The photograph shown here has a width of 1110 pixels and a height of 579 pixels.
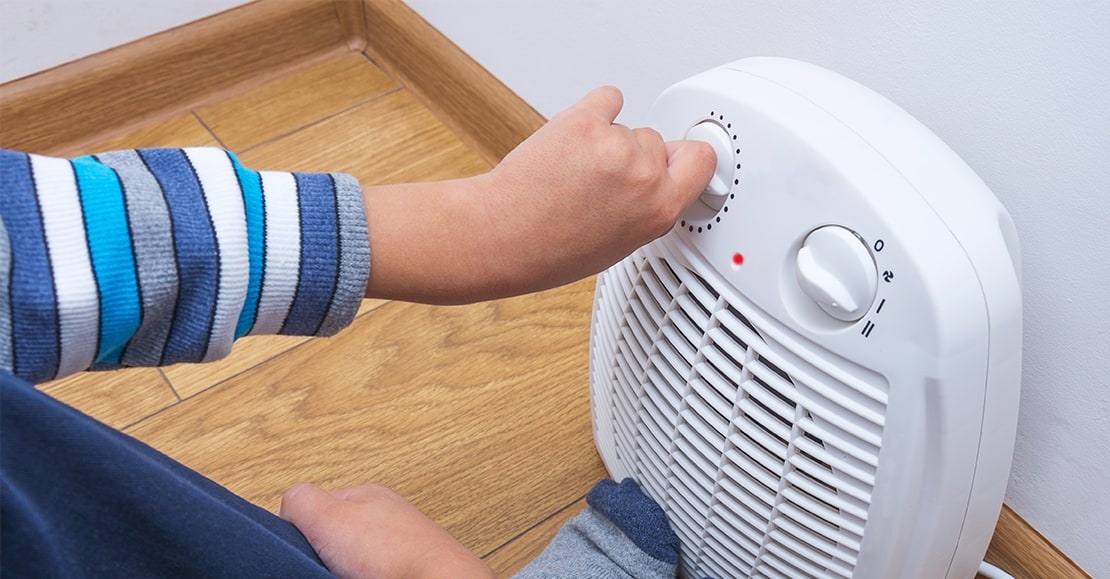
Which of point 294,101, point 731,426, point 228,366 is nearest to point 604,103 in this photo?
point 731,426

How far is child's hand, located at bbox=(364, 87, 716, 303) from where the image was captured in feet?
1.46

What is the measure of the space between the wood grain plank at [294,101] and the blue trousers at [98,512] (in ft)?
1.81

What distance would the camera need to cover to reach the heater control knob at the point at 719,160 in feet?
1.46

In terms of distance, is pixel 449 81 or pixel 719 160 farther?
pixel 449 81

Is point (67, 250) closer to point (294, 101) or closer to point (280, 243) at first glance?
point (280, 243)

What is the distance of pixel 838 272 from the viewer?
407mm

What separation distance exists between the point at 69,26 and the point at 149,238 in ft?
2.02

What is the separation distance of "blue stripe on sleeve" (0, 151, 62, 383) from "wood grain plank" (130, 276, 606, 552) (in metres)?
0.31

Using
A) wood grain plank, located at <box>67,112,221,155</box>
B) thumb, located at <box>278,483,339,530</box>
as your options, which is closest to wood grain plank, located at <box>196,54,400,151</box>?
wood grain plank, located at <box>67,112,221,155</box>

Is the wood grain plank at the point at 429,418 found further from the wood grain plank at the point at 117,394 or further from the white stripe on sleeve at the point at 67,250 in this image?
the white stripe on sleeve at the point at 67,250

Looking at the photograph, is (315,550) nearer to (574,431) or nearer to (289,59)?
(574,431)

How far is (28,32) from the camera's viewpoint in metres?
0.87

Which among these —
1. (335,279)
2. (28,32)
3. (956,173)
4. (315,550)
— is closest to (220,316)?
(335,279)

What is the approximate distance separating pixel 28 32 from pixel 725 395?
713 millimetres
